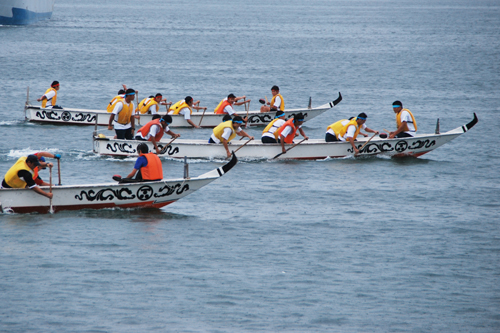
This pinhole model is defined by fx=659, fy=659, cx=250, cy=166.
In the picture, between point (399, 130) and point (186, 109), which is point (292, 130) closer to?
point (399, 130)

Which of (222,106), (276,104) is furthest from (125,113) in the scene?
(276,104)

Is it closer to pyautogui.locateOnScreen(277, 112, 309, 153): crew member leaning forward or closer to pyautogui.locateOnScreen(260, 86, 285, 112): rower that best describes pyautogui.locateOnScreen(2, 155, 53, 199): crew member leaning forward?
pyautogui.locateOnScreen(277, 112, 309, 153): crew member leaning forward

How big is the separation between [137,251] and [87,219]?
8.83 ft

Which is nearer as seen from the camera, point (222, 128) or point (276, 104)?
point (222, 128)

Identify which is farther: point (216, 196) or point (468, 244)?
point (216, 196)

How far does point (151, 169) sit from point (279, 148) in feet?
25.3

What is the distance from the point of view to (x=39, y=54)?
67.1 metres

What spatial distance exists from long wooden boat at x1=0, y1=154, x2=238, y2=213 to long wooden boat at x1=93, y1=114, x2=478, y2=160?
582 cm

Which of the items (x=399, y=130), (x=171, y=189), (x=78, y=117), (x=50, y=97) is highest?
(x=50, y=97)

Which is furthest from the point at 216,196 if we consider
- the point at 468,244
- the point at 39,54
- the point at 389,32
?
the point at 389,32

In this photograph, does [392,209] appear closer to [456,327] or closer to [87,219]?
Result: [456,327]

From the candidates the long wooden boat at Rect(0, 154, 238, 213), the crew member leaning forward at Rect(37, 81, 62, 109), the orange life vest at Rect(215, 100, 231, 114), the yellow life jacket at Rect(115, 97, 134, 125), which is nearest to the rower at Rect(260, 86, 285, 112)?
the orange life vest at Rect(215, 100, 231, 114)

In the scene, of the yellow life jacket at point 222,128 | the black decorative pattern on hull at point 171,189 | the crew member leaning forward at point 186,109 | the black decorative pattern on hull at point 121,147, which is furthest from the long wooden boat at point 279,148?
the black decorative pattern on hull at point 171,189

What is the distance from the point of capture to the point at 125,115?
24.2 metres
